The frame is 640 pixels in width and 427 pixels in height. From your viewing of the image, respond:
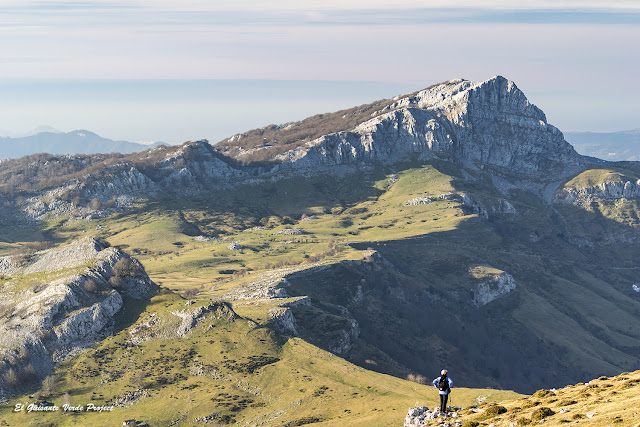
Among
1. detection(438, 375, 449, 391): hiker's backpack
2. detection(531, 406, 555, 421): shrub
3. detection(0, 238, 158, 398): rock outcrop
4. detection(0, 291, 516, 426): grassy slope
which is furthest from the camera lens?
detection(0, 238, 158, 398): rock outcrop

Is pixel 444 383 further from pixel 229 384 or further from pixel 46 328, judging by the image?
pixel 46 328

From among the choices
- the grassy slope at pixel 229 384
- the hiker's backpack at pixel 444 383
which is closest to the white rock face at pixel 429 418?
the hiker's backpack at pixel 444 383

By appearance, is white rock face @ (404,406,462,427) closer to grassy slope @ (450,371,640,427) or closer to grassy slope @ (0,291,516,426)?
grassy slope @ (450,371,640,427)

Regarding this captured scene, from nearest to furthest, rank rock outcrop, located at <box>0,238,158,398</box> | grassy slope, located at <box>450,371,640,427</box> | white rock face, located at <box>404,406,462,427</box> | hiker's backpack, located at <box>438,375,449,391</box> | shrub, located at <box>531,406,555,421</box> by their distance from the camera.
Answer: grassy slope, located at <box>450,371,640,427</box> → shrub, located at <box>531,406,555,421</box> → hiker's backpack, located at <box>438,375,449,391</box> → white rock face, located at <box>404,406,462,427</box> → rock outcrop, located at <box>0,238,158,398</box>

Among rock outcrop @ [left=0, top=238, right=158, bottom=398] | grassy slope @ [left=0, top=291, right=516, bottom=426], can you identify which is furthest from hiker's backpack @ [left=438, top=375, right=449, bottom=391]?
rock outcrop @ [left=0, top=238, right=158, bottom=398]

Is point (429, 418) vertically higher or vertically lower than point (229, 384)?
higher

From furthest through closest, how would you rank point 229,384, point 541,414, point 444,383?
point 229,384
point 444,383
point 541,414

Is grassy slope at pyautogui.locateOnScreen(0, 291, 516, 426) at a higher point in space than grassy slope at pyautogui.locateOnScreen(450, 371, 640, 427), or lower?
lower

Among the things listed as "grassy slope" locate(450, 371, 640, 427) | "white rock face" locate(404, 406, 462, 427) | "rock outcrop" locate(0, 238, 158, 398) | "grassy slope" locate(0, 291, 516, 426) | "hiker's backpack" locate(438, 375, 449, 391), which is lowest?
"grassy slope" locate(0, 291, 516, 426)

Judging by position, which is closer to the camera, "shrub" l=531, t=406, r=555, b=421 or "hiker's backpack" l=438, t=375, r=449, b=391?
"shrub" l=531, t=406, r=555, b=421

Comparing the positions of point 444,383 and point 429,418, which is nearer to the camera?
point 444,383

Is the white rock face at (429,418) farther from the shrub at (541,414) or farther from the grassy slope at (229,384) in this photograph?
the grassy slope at (229,384)

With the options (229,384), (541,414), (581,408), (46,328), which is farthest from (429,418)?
(46,328)

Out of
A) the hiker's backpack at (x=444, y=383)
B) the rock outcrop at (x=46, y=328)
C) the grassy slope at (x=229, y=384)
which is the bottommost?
the grassy slope at (x=229, y=384)
